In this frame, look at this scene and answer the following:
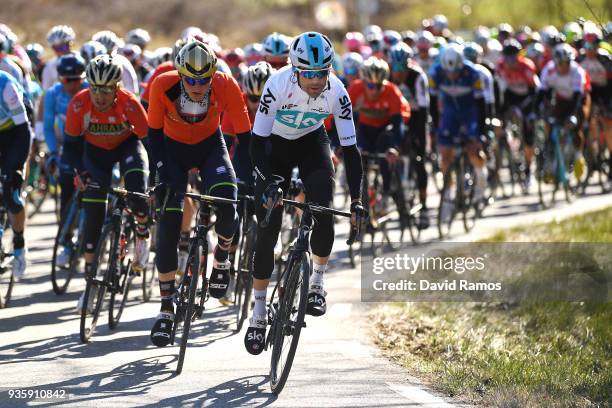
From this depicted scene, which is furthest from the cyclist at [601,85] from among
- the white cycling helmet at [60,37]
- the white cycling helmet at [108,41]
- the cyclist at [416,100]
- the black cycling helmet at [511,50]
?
the white cycling helmet at [60,37]

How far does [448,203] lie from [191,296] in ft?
26.5

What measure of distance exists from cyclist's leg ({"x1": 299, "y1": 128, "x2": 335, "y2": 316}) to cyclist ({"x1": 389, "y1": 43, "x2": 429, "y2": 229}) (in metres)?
7.05

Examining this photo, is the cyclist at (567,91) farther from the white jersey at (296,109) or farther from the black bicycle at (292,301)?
the black bicycle at (292,301)

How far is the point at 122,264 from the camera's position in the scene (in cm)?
1027

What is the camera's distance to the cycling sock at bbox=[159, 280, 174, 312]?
8.95 m

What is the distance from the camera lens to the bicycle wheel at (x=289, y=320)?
791 centimetres

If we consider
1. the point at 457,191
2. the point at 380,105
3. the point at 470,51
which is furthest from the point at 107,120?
the point at 470,51

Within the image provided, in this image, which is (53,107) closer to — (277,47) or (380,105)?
(277,47)

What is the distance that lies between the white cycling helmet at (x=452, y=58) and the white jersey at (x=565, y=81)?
343 cm

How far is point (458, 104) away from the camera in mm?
16047

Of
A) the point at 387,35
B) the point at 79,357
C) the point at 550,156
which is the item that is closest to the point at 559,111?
the point at 550,156

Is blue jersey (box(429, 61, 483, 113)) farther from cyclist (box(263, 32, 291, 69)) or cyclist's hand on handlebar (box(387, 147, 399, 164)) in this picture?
cyclist (box(263, 32, 291, 69))

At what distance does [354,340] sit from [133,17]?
44411 millimetres

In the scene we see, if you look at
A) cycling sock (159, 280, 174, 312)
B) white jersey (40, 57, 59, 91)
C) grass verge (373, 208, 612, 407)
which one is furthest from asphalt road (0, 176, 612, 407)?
white jersey (40, 57, 59, 91)
